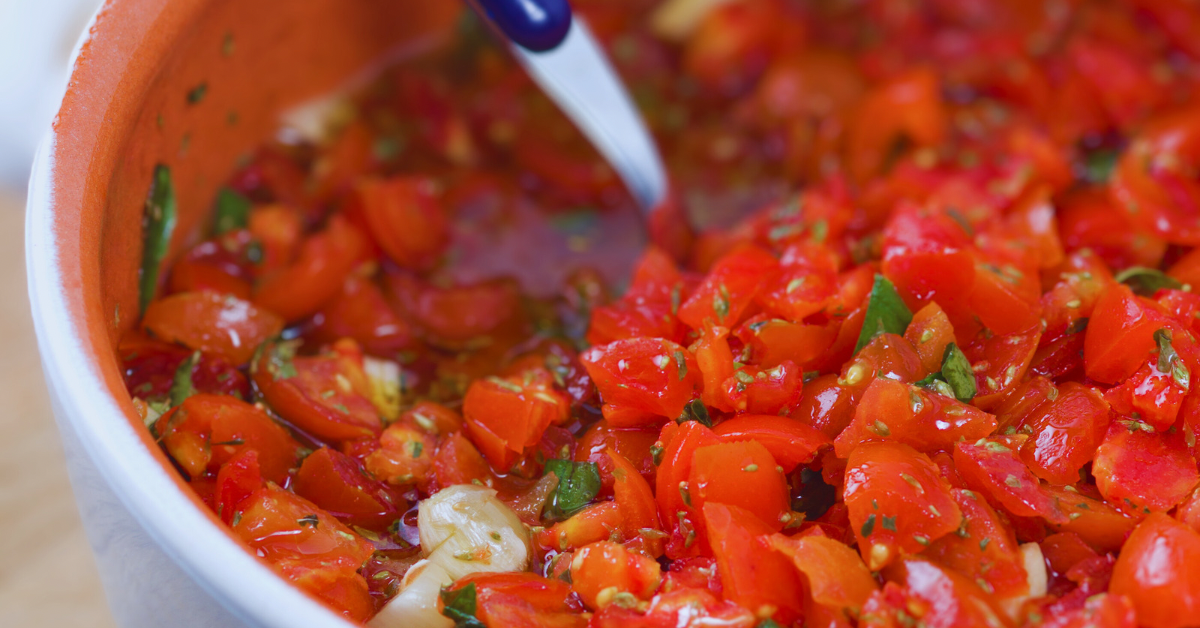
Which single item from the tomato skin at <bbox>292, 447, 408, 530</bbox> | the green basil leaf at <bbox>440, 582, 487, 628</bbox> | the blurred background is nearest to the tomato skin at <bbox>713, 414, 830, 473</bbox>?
the green basil leaf at <bbox>440, 582, 487, 628</bbox>

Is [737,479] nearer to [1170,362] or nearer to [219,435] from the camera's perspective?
[1170,362]

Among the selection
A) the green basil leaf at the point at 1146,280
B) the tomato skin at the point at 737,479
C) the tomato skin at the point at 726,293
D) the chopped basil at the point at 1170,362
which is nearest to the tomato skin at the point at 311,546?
the tomato skin at the point at 737,479

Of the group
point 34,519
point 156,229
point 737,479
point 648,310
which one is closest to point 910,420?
point 737,479

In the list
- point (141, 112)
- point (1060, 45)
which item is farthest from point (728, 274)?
point (1060, 45)

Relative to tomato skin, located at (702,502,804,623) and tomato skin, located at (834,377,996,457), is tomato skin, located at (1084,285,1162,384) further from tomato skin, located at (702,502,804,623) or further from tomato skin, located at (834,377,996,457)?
tomato skin, located at (702,502,804,623)

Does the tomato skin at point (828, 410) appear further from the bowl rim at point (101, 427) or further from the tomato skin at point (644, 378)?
the bowl rim at point (101, 427)

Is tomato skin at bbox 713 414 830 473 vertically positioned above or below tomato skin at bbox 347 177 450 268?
below

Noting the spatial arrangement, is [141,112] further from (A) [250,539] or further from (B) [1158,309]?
(B) [1158,309]
